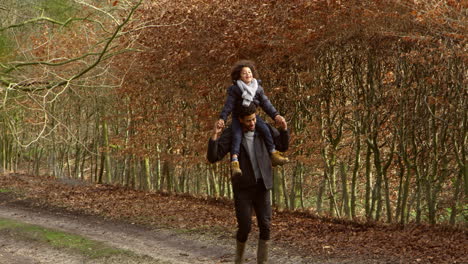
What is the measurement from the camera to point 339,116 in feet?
34.9

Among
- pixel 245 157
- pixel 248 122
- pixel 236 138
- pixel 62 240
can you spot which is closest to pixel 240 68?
pixel 248 122

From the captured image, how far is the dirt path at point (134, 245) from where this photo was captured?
24.8 feet

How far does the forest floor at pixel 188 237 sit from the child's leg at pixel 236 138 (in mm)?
2331

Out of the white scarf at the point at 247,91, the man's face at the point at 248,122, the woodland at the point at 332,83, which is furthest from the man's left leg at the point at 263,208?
the woodland at the point at 332,83

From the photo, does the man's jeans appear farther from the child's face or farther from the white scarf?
the child's face

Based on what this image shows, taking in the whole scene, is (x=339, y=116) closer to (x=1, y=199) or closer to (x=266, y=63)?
(x=266, y=63)

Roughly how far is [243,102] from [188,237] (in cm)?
423

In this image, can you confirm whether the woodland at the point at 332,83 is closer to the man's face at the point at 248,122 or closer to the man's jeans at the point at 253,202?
the man's face at the point at 248,122

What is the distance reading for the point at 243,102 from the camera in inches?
217

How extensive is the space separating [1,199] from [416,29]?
12362 millimetres

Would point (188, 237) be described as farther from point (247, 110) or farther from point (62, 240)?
point (247, 110)

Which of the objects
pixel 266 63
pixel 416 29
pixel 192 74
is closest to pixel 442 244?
pixel 416 29

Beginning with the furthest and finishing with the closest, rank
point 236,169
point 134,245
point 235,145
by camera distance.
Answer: point 134,245, point 235,145, point 236,169

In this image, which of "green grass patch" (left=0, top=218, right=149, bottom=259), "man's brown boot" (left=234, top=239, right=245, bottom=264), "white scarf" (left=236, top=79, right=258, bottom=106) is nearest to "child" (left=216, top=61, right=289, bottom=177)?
"white scarf" (left=236, top=79, right=258, bottom=106)
